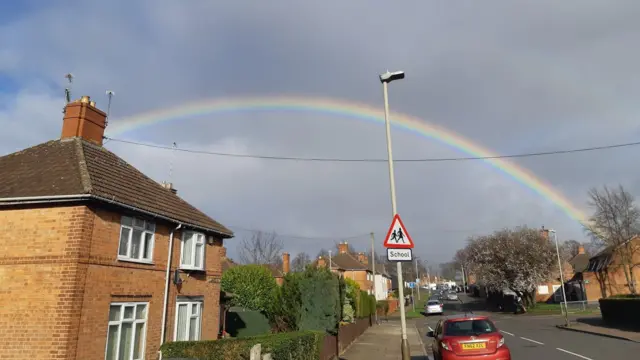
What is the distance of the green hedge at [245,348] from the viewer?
9.17m

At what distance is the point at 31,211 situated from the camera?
11438 mm

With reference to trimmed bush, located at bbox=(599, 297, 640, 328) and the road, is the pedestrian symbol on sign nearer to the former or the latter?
the road

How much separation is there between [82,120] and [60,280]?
6419 mm

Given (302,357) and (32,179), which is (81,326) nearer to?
(32,179)

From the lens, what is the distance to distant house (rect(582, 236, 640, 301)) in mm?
47241

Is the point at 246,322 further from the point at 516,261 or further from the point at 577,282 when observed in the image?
the point at 577,282

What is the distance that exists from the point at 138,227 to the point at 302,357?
6.39 m

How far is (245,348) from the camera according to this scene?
961cm

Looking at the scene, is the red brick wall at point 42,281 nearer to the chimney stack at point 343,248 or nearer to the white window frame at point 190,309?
the white window frame at point 190,309

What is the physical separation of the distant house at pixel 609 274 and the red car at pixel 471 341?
43.7 metres

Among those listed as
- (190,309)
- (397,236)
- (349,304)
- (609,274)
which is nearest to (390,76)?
(397,236)

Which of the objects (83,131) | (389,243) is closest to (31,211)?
(83,131)

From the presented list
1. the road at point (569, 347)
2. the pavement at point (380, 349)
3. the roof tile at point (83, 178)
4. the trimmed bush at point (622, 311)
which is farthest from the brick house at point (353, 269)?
the roof tile at point (83, 178)

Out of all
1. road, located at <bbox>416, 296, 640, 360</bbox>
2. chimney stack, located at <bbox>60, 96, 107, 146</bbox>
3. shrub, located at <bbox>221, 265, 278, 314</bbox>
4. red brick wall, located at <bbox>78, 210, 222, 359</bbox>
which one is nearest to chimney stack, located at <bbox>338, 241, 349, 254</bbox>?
shrub, located at <bbox>221, 265, 278, 314</bbox>
